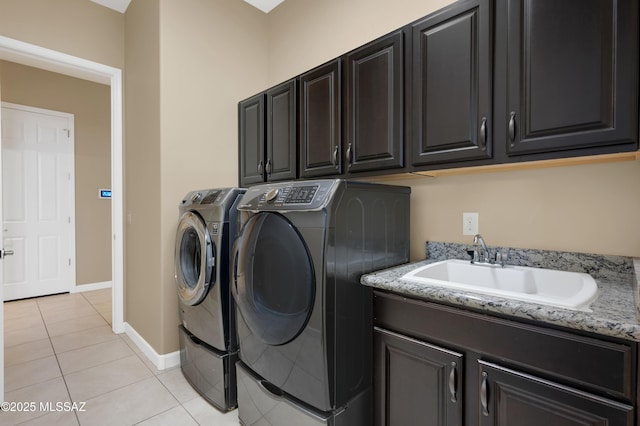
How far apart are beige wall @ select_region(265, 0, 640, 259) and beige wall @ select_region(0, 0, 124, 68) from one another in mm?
2156

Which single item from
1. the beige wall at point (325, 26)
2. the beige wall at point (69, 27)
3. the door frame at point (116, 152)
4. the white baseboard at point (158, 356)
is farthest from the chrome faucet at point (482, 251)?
the beige wall at point (69, 27)

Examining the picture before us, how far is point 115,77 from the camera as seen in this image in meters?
2.93

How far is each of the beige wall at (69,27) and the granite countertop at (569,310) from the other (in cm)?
330

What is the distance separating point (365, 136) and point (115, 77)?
270cm

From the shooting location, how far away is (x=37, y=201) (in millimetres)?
4059

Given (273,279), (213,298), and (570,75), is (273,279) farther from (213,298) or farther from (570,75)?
(570,75)

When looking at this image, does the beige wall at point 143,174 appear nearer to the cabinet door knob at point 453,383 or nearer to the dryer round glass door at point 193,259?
the dryer round glass door at point 193,259

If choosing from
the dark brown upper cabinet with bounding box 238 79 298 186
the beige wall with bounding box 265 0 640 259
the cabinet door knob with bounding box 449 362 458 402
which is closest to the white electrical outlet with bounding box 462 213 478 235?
the beige wall with bounding box 265 0 640 259

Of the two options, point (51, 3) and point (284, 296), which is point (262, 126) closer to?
point (284, 296)

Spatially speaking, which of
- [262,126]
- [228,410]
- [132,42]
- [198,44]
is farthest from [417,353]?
[132,42]

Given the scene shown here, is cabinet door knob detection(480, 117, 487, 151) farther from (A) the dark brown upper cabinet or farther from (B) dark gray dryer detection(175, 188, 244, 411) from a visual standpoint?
(B) dark gray dryer detection(175, 188, 244, 411)

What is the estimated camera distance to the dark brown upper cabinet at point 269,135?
7.21 feet

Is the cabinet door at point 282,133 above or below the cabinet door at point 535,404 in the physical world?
above

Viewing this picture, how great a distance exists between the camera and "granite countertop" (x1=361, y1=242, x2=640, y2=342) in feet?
2.71
